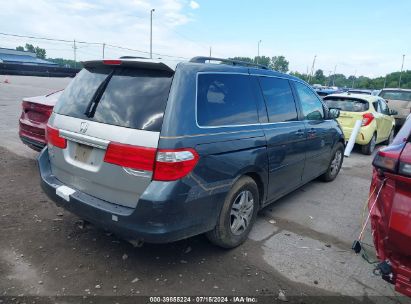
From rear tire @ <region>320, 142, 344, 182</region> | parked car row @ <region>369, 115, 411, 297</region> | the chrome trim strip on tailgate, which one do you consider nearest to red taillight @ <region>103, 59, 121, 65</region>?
the chrome trim strip on tailgate

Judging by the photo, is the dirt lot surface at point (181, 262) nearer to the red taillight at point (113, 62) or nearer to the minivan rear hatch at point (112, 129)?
the minivan rear hatch at point (112, 129)

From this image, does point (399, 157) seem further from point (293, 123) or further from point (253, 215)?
point (293, 123)

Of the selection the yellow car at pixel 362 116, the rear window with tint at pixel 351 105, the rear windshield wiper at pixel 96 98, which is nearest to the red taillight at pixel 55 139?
the rear windshield wiper at pixel 96 98

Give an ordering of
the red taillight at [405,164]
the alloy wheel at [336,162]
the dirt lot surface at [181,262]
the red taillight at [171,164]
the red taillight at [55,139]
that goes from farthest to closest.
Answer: the alloy wheel at [336,162], the red taillight at [55,139], the dirt lot surface at [181,262], the red taillight at [171,164], the red taillight at [405,164]

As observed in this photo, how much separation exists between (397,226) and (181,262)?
78.5 inches

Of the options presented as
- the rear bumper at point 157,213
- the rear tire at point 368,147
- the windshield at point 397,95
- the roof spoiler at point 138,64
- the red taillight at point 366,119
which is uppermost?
the roof spoiler at point 138,64

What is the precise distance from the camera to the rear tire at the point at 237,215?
3.32 meters

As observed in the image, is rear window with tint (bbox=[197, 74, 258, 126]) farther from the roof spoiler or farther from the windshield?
the windshield

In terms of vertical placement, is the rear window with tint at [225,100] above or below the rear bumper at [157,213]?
above

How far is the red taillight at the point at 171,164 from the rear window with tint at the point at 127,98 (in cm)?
23

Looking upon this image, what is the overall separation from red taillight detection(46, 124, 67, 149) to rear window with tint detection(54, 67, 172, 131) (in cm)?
22

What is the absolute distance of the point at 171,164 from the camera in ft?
8.68

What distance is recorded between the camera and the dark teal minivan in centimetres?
270

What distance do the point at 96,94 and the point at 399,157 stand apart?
2.61m
